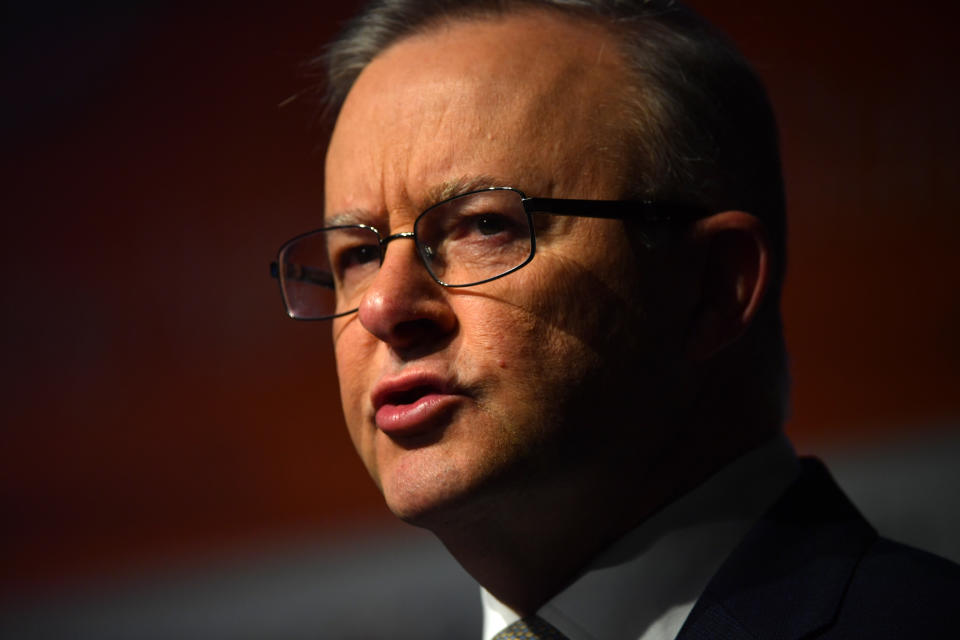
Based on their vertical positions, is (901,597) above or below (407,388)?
below

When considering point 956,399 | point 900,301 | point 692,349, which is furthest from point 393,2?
point 956,399

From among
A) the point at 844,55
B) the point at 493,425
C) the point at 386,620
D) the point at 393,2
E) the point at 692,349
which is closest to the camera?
the point at 493,425

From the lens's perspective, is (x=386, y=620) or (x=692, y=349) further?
(x=386, y=620)

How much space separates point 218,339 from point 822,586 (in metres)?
1.77

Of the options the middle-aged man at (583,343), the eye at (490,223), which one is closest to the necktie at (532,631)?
the middle-aged man at (583,343)

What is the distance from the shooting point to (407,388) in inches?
41.9

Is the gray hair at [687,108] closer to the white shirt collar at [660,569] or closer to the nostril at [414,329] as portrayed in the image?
the white shirt collar at [660,569]

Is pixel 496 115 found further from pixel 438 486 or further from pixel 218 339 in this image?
pixel 218 339

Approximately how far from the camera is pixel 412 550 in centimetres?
235

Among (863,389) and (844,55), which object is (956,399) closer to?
(863,389)

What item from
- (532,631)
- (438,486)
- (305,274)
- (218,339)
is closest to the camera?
(438,486)

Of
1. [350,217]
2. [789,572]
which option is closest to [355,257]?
[350,217]

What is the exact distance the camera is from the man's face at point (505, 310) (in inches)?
40.4

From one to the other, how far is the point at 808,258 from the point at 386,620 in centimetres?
150
